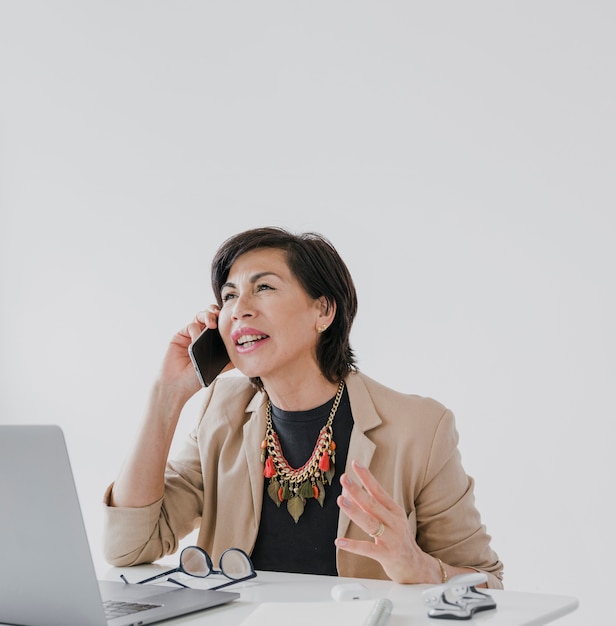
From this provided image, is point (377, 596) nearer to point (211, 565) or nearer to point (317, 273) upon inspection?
point (211, 565)

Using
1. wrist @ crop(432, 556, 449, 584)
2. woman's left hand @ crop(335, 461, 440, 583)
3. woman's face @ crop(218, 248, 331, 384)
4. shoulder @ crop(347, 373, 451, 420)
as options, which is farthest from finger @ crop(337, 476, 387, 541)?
woman's face @ crop(218, 248, 331, 384)

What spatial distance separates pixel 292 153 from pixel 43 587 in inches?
98.1

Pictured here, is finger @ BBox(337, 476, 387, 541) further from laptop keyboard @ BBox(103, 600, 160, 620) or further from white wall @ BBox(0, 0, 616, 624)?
white wall @ BBox(0, 0, 616, 624)

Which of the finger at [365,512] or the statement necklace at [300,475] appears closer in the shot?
the finger at [365,512]

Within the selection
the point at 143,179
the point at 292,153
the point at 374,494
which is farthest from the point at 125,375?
the point at 374,494

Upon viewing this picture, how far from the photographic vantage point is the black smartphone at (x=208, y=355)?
2.03m

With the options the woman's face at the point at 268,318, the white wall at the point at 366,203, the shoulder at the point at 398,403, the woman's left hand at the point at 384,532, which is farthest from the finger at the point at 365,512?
the white wall at the point at 366,203

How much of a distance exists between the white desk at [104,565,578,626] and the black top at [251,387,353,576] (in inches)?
11.1

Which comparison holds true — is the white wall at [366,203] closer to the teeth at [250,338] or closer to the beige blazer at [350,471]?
the beige blazer at [350,471]

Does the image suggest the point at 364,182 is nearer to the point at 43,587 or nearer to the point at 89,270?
the point at 89,270

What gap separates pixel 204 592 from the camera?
1.39 metres

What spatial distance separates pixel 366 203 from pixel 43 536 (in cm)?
230

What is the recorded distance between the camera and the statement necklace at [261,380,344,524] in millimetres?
1922

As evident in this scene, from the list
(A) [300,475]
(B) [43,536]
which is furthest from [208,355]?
(B) [43,536]
